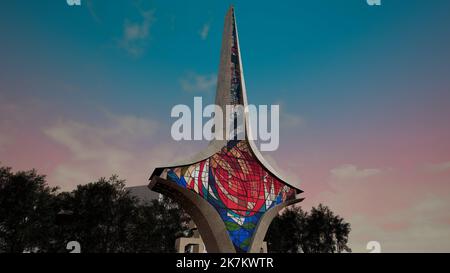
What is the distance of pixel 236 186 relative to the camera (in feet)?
73.2

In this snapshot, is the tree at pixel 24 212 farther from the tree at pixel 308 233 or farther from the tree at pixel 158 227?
the tree at pixel 308 233

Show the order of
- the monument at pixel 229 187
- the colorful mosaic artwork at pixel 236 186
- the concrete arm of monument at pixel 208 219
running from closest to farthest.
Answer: the concrete arm of monument at pixel 208 219 < the monument at pixel 229 187 < the colorful mosaic artwork at pixel 236 186

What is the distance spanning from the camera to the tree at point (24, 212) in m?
24.0

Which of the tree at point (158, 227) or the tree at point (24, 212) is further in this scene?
the tree at point (158, 227)

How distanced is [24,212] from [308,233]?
32.5 meters

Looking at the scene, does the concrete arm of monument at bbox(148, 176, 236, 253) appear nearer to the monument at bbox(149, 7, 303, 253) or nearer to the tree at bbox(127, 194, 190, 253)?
the monument at bbox(149, 7, 303, 253)

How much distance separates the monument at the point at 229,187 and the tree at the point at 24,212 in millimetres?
11921

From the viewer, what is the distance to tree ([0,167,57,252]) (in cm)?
2405

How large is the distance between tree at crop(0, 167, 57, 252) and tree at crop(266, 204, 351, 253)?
26.1 m

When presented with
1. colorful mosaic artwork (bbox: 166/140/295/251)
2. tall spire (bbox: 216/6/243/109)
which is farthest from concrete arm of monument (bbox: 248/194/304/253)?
tall spire (bbox: 216/6/243/109)


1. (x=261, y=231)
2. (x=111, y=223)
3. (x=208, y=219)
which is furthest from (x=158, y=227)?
(x=261, y=231)

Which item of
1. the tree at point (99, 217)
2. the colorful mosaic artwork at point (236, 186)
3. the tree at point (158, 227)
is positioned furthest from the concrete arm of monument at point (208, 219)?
the tree at point (158, 227)
